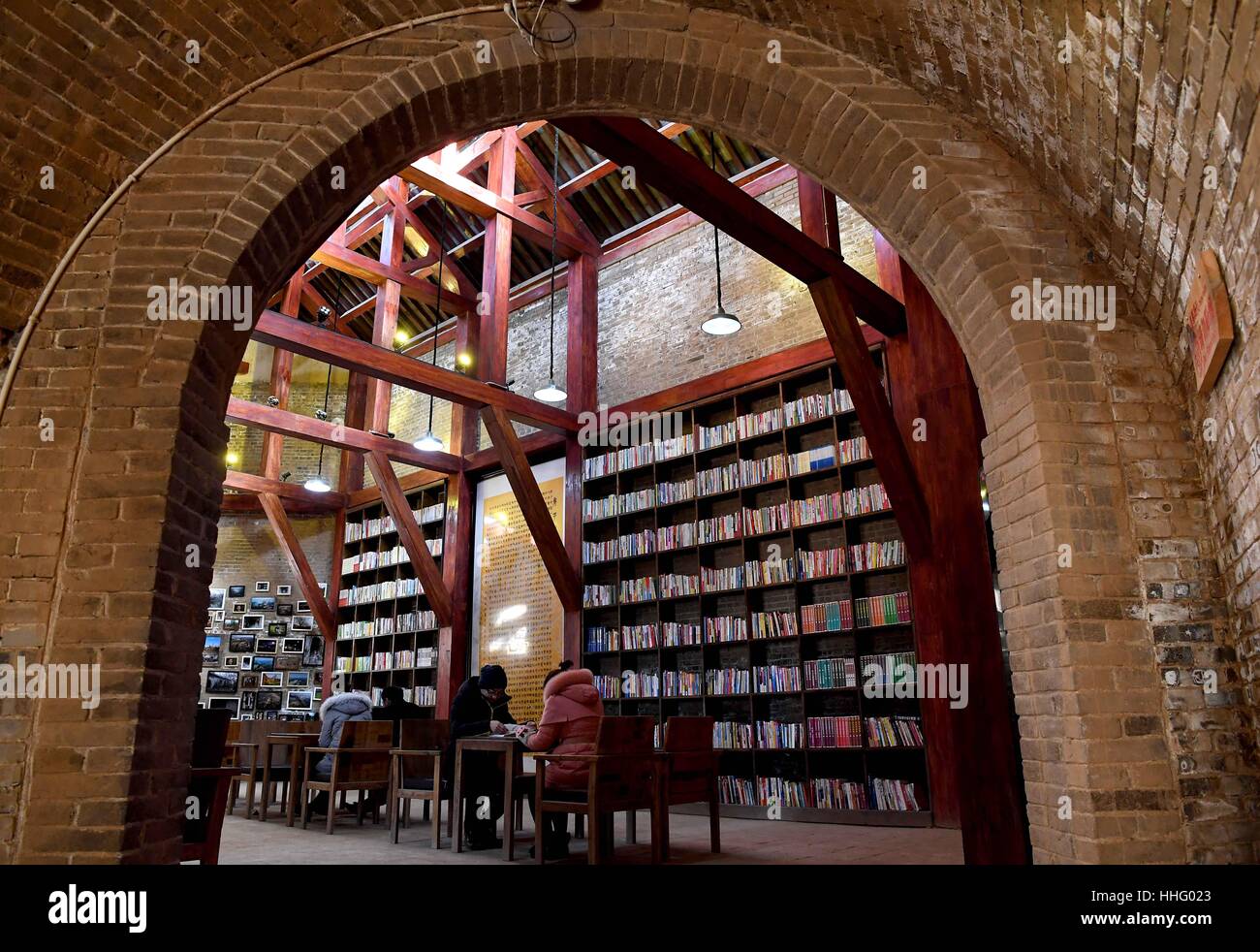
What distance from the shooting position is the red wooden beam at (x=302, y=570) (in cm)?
1172

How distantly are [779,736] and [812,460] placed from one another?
2.47 meters

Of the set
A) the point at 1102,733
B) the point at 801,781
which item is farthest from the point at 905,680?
the point at 1102,733

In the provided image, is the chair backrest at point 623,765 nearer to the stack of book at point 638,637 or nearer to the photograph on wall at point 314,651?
the stack of book at point 638,637

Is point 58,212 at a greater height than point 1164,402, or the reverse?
point 58,212

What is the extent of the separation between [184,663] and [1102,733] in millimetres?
3235

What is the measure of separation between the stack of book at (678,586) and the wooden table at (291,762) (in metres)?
3.47

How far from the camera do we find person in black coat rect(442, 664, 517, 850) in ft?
17.5

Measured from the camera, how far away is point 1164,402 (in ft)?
10.5

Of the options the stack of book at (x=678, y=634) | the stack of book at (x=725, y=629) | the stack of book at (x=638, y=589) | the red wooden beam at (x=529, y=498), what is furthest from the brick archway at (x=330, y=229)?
the stack of book at (x=638, y=589)

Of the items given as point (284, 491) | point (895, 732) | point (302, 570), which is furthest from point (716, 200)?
point (302, 570)

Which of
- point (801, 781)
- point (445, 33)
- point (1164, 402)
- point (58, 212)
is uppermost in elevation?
point (445, 33)

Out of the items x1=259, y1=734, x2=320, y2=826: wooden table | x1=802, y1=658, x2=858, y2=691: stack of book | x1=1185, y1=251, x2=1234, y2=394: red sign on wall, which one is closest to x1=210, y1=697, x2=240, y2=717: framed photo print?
x1=259, y1=734, x2=320, y2=826: wooden table

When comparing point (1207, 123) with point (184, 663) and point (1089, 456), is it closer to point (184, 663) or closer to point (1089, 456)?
point (1089, 456)

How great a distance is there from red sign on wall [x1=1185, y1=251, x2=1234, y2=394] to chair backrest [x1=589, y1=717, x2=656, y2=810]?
3145 mm
